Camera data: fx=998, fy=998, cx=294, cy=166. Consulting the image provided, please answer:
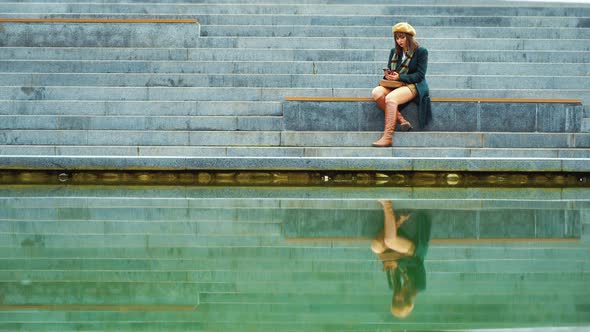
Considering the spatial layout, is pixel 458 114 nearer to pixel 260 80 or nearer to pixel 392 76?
pixel 392 76

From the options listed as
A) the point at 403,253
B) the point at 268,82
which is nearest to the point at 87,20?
the point at 268,82

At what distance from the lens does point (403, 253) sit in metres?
5.98

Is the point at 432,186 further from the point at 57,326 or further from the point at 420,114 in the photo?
the point at 57,326

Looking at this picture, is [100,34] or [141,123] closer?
[141,123]

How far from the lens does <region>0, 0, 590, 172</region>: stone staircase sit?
12742 millimetres

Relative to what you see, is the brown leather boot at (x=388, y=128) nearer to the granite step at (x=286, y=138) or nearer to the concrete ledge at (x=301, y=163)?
the granite step at (x=286, y=138)

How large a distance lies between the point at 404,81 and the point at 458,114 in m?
0.91

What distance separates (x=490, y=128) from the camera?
43.6 feet

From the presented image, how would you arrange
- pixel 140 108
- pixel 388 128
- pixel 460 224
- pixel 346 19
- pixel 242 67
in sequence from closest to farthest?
pixel 460 224 < pixel 388 128 < pixel 140 108 < pixel 242 67 < pixel 346 19

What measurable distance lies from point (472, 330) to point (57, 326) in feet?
5.60

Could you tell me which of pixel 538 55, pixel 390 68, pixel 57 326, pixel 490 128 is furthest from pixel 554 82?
pixel 57 326

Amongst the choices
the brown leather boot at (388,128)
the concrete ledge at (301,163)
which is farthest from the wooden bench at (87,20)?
the concrete ledge at (301,163)

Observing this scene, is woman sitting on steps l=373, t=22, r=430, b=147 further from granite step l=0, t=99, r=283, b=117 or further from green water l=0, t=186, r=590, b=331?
green water l=0, t=186, r=590, b=331

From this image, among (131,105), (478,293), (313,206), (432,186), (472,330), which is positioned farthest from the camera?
(131,105)
